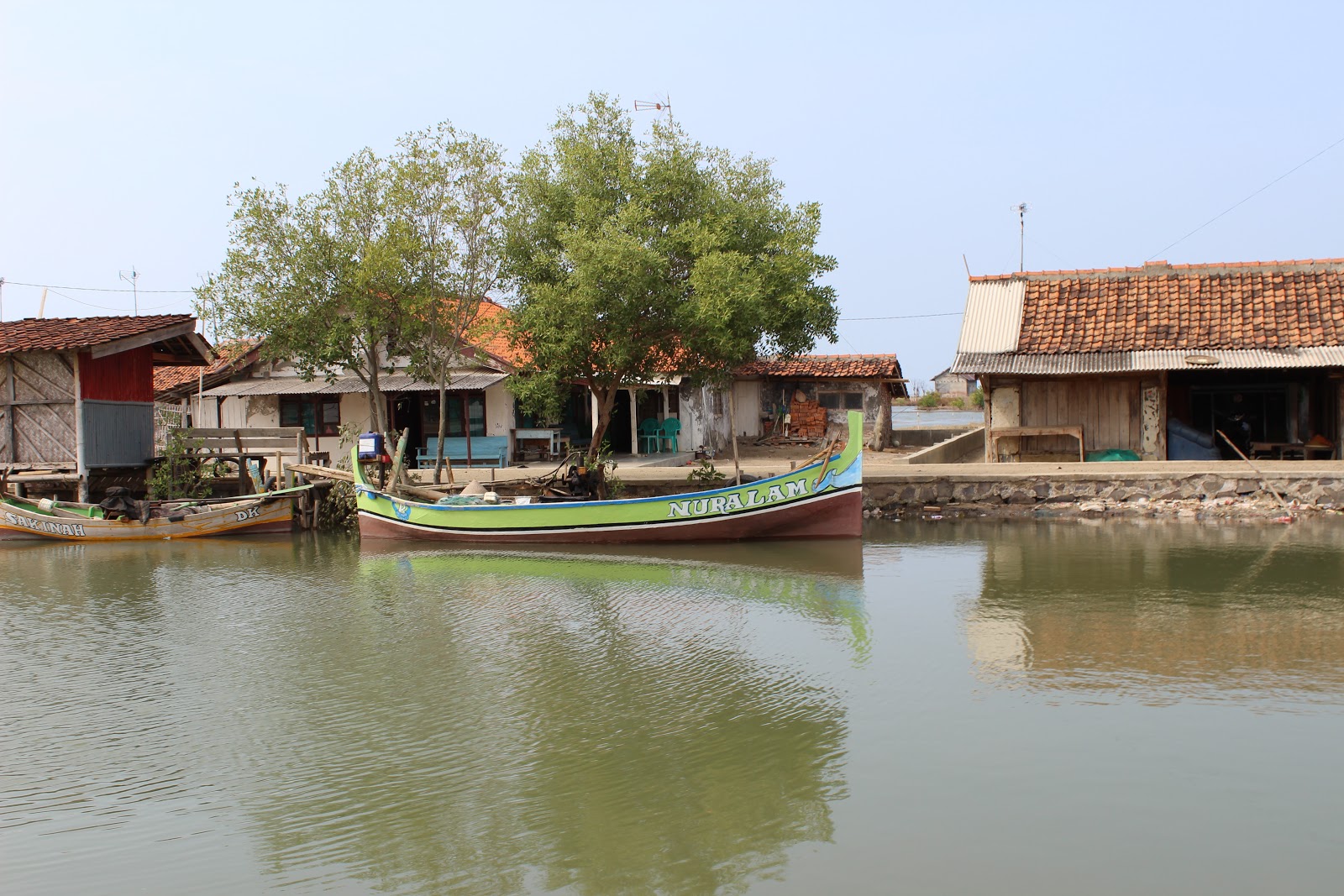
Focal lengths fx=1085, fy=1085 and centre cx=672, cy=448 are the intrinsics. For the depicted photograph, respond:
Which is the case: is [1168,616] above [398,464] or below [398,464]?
below

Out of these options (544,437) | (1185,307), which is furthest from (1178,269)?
(544,437)

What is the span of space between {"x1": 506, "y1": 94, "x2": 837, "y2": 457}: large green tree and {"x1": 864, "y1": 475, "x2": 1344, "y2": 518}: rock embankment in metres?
3.18

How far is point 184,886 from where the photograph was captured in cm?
527

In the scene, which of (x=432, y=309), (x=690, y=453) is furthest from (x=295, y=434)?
(x=690, y=453)

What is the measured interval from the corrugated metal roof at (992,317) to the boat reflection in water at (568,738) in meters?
9.22

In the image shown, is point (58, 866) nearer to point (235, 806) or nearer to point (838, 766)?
point (235, 806)

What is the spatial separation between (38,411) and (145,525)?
3.23m

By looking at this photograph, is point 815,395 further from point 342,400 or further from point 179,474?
point 179,474

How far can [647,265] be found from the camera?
16344 mm

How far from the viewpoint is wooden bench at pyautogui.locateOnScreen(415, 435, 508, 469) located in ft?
80.2

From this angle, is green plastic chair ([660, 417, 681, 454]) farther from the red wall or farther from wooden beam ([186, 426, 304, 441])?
the red wall

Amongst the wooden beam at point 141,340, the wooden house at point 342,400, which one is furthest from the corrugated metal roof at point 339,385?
the wooden beam at point 141,340

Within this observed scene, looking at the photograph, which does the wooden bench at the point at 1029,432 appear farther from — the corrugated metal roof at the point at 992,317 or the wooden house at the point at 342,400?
the wooden house at the point at 342,400

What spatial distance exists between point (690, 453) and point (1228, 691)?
19.5 meters
